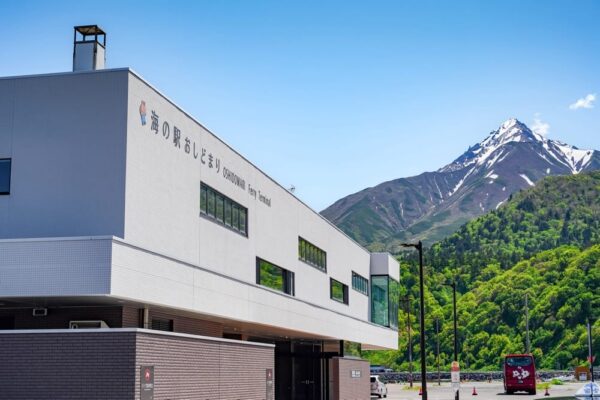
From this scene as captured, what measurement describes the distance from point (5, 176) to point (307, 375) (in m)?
23.9

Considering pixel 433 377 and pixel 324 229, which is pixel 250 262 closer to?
pixel 324 229

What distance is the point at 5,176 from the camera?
27.7 m

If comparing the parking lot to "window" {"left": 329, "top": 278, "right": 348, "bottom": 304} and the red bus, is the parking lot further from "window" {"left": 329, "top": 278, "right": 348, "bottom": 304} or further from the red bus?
"window" {"left": 329, "top": 278, "right": 348, "bottom": 304}

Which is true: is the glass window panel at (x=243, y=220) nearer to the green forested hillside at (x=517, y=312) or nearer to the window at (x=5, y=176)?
the window at (x=5, y=176)

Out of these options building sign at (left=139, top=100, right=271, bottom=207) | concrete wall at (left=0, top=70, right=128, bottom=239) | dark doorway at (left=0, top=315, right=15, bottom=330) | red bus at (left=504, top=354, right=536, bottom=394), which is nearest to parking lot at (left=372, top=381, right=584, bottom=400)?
red bus at (left=504, top=354, right=536, bottom=394)

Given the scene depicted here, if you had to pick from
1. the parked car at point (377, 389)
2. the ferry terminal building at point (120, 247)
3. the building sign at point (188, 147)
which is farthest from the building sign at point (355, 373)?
the building sign at point (188, 147)

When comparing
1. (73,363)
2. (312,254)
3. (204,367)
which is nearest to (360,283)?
(312,254)

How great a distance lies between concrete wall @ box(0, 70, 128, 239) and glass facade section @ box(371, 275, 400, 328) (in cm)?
4004

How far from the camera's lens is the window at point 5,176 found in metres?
27.6

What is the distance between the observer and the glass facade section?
65.1m

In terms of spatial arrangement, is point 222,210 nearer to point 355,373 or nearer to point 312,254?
point 312,254

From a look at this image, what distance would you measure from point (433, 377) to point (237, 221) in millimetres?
87760

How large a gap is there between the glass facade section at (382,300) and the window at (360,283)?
5.29 feet

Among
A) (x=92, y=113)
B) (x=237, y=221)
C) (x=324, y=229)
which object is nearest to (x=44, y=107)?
(x=92, y=113)
